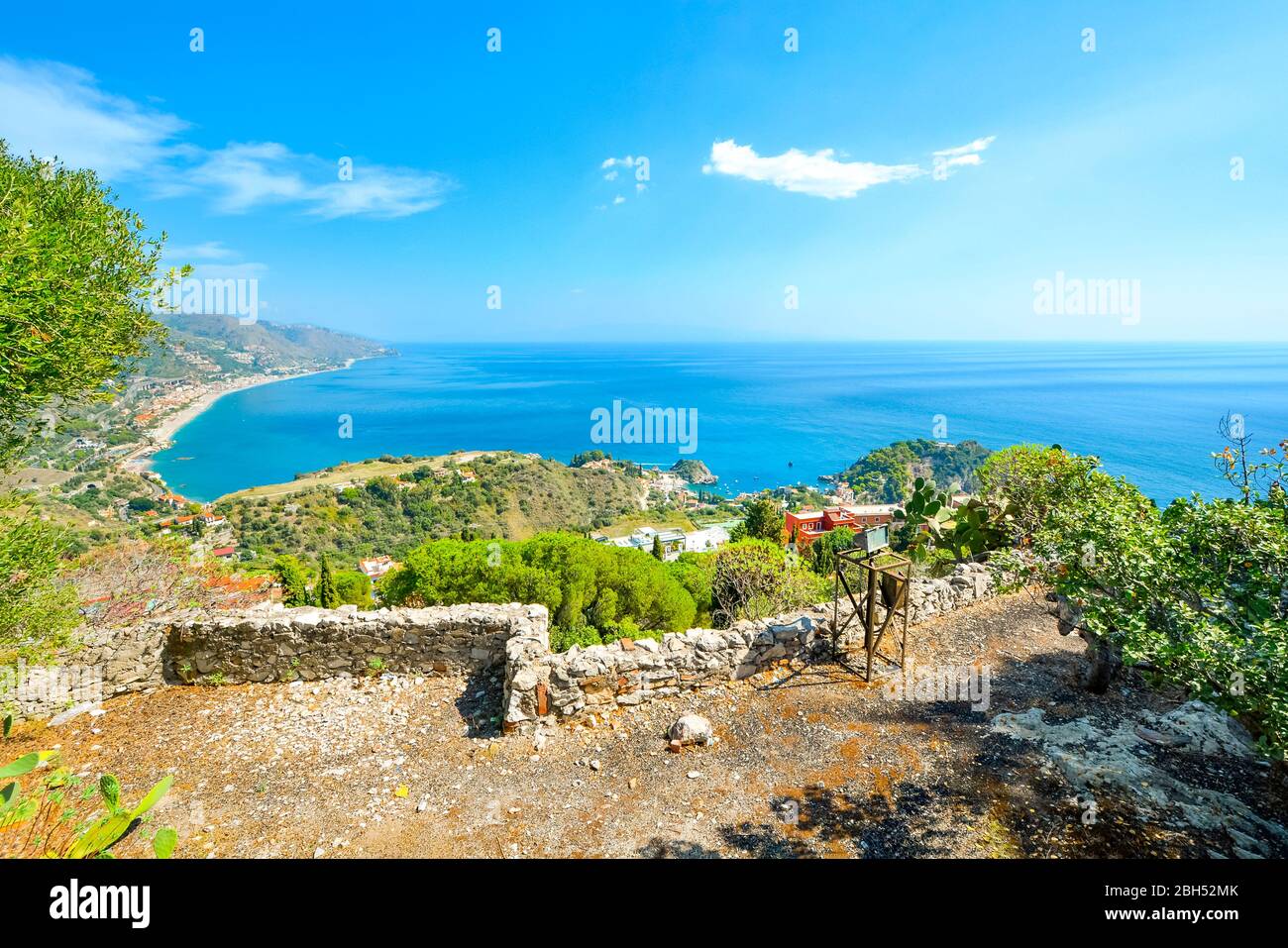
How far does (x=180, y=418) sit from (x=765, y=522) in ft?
493

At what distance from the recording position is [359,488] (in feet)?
189

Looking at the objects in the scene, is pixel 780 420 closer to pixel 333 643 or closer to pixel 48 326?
pixel 333 643

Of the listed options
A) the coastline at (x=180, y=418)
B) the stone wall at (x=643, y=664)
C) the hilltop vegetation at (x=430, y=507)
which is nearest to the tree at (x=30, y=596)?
the stone wall at (x=643, y=664)

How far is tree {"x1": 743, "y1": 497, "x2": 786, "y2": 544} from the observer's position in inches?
870

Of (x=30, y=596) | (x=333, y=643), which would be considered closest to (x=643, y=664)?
(x=333, y=643)

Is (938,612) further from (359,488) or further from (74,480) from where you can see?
(74,480)

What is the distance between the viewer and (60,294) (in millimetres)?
6055

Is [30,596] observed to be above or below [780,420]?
below

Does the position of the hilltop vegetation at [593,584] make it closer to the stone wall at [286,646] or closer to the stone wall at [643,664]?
the stone wall at [286,646]

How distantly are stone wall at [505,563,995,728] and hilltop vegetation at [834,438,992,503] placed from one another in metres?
59.4

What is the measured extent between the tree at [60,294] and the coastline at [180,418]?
82.5 meters

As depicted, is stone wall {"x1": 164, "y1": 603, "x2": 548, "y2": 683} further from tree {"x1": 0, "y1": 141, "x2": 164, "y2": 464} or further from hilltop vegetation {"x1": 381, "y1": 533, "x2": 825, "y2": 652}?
tree {"x1": 0, "y1": 141, "x2": 164, "y2": 464}

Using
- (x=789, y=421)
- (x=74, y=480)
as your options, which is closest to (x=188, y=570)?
(x=74, y=480)

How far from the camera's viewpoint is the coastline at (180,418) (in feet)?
299
